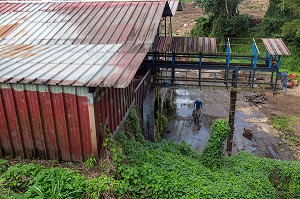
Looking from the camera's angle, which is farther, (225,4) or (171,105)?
(225,4)

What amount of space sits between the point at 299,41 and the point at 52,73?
102ft

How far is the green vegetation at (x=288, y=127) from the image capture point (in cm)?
1850

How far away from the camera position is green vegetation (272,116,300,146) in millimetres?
18500

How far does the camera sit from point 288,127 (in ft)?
66.3

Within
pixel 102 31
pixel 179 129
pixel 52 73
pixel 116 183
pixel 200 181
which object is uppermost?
pixel 102 31

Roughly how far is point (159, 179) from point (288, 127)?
49.7ft

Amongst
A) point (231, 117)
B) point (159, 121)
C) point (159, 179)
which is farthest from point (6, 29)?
point (231, 117)

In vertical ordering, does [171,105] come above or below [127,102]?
below

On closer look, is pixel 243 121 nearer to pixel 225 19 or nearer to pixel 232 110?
pixel 232 110

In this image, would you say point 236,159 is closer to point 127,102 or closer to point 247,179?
point 247,179

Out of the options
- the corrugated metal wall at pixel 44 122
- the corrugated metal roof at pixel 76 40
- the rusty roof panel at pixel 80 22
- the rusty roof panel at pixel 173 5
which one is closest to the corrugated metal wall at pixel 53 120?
the corrugated metal wall at pixel 44 122

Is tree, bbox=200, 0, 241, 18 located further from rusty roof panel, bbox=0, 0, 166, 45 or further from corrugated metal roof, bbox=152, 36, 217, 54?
rusty roof panel, bbox=0, 0, 166, 45

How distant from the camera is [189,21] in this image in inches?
Result: 1828

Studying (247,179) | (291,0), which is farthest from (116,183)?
(291,0)
